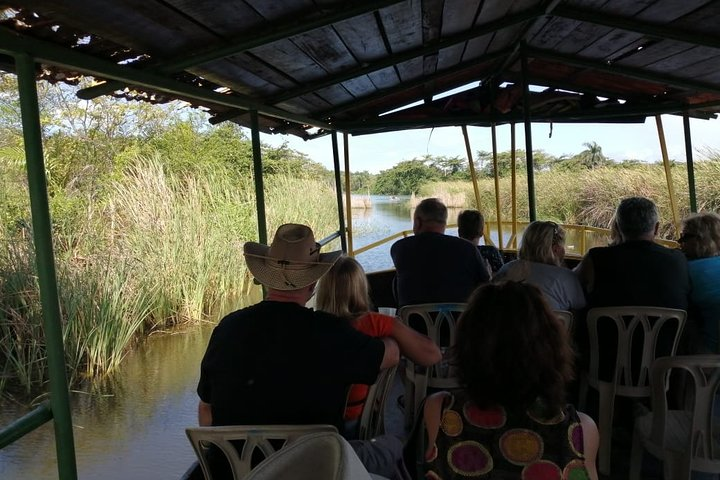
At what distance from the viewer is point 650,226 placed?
2436 millimetres

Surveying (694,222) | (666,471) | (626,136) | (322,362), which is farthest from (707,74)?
(626,136)

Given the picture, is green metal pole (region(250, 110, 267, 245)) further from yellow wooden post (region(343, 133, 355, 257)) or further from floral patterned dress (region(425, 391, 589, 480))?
floral patterned dress (region(425, 391, 589, 480))

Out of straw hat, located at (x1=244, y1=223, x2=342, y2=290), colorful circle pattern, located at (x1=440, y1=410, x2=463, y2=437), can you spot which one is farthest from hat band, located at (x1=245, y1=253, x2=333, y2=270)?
colorful circle pattern, located at (x1=440, y1=410, x2=463, y2=437)

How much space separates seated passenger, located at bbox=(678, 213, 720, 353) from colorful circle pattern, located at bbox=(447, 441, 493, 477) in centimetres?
170

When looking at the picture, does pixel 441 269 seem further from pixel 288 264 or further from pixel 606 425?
pixel 288 264

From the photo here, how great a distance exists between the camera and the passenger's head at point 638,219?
2420mm

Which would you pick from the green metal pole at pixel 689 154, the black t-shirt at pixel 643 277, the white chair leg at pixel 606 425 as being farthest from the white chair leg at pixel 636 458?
the green metal pole at pixel 689 154

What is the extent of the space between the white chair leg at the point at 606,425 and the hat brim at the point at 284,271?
1362mm

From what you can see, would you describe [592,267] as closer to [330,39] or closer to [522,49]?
[330,39]

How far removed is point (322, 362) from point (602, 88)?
15.3ft

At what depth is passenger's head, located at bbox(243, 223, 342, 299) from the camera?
5.31 feet

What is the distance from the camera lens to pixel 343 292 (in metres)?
1.94

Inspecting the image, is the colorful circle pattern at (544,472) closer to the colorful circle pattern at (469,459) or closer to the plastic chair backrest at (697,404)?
the colorful circle pattern at (469,459)

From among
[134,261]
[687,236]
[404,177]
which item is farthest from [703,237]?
[404,177]
